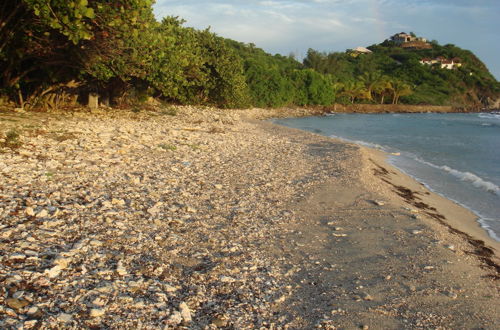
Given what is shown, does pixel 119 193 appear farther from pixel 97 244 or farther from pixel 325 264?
pixel 325 264

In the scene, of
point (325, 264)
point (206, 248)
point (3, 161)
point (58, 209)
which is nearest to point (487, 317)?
point (325, 264)

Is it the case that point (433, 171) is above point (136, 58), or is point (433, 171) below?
below

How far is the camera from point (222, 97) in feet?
132

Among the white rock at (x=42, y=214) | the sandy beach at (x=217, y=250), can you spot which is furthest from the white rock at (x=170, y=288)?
the white rock at (x=42, y=214)

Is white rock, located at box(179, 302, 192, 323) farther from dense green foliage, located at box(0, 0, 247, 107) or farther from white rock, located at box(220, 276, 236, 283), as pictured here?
dense green foliage, located at box(0, 0, 247, 107)

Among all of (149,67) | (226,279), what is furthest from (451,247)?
(149,67)

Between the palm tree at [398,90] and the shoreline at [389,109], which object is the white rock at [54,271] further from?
the palm tree at [398,90]

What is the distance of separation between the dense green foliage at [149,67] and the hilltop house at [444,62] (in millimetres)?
8079

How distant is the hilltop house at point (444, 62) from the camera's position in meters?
119

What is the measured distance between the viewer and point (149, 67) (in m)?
19.6

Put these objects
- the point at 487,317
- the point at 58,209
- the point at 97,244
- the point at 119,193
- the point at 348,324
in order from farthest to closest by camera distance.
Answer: the point at 119,193 < the point at 58,209 < the point at 97,244 < the point at 487,317 < the point at 348,324

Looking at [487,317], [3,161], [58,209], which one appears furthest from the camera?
[3,161]

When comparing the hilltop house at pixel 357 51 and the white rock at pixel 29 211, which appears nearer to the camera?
the white rock at pixel 29 211

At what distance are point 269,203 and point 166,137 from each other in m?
7.45
